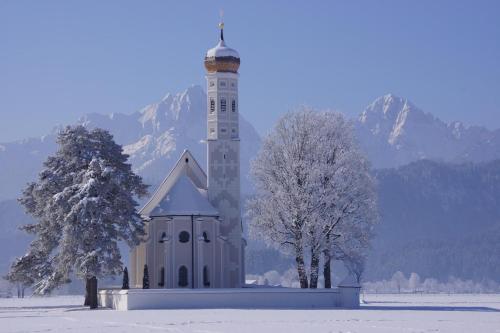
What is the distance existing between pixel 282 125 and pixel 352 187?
7.39 m

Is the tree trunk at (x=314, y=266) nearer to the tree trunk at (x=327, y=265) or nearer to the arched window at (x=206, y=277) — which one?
the tree trunk at (x=327, y=265)

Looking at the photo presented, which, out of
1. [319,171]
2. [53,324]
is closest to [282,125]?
[319,171]

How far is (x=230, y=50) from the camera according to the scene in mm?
86625

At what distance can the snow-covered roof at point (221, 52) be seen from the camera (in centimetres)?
8625

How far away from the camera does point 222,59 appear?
283 feet

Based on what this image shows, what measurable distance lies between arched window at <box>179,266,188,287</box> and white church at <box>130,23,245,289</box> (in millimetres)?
79

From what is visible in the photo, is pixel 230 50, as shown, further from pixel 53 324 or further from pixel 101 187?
pixel 53 324

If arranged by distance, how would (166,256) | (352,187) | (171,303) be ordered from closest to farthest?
(171,303) < (352,187) < (166,256)

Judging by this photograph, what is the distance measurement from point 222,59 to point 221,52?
2.10 feet

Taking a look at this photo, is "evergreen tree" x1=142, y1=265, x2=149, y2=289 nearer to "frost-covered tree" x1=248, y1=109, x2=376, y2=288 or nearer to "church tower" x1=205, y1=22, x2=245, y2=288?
"church tower" x1=205, y1=22, x2=245, y2=288

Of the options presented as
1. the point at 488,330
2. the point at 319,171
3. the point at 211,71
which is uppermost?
the point at 211,71

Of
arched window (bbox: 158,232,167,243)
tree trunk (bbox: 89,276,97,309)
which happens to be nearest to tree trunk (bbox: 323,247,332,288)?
arched window (bbox: 158,232,167,243)

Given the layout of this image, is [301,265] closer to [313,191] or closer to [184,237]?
[313,191]

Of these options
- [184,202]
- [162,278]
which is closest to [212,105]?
[184,202]
